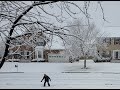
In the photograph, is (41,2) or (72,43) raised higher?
(41,2)

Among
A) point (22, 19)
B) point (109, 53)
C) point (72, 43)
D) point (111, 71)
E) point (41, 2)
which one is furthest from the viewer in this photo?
point (109, 53)

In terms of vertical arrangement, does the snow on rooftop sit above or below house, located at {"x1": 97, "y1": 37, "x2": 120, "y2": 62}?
above

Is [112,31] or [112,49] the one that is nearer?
[112,49]

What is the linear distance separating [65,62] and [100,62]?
18.6ft

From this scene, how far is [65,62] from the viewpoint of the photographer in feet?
150

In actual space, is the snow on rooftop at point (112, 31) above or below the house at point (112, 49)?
above

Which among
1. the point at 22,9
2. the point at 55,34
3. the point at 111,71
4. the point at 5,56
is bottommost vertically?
the point at 111,71

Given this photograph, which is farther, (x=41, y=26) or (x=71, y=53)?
(x=71, y=53)

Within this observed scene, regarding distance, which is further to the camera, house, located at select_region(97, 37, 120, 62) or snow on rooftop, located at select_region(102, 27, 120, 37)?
snow on rooftop, located at select_region(102, 27, 120, 37)

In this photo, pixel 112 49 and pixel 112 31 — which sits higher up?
pixel 112 31

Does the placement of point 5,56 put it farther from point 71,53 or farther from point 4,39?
point 71,53

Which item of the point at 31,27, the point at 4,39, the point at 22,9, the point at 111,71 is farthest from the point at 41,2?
the point at 111,71

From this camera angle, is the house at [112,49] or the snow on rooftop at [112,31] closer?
the house at [112,49]

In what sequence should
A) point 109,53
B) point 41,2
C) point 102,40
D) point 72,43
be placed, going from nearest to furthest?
1. point 41,2
2. point 72,43
3. point 102,40
4. point 109,53
